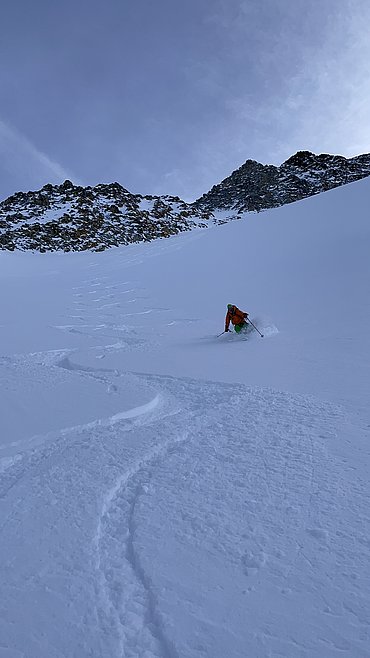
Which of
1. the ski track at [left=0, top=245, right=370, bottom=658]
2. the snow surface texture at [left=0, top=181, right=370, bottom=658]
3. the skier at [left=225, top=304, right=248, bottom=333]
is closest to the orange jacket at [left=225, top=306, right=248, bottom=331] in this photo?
the skier at [left=225, top=304, right=248, bottom=333]

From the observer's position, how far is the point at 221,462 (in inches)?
112

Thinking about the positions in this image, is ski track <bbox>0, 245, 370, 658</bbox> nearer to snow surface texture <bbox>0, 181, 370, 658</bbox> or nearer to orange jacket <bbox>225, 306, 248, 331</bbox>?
snow surface texture <bbox>0, 181, 370, 658</bbox>

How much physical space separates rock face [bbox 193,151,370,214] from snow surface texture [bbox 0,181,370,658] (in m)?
65.6

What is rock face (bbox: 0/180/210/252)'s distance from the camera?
42.1 m

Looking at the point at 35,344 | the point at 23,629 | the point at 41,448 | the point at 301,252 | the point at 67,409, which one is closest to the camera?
the point at 23,629

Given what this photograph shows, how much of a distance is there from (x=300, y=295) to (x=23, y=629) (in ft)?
31.2

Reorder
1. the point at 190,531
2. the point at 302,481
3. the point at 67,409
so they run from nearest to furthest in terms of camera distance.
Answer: the point at 190,531
the point at 302,481
the point at 67,409

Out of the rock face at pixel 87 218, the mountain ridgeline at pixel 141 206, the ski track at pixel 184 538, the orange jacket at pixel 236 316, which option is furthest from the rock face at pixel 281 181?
the ski track at pixel 184 538

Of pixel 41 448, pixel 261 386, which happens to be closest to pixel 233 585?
pixel 41 448

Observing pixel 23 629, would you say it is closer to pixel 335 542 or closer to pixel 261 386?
pixel 335 542

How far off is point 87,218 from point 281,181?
148ft

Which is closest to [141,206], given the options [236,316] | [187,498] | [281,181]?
[281,181]

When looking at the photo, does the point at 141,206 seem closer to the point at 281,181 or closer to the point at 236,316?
the point at 281,181

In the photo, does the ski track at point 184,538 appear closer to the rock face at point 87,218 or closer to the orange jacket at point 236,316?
the orange jacket at point 236,316
